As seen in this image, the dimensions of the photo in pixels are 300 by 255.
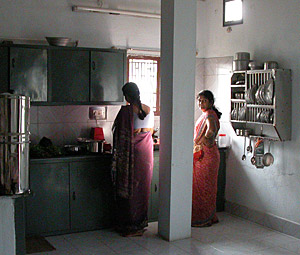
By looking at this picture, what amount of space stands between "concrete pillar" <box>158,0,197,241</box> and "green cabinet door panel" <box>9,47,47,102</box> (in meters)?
1.36

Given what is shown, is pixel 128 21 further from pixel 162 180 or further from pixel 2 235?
pixel 2 235

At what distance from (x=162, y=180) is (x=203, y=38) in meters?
2.46

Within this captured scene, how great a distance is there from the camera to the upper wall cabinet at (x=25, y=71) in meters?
5.09

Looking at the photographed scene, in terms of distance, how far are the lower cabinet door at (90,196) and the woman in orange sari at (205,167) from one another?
1.06 m

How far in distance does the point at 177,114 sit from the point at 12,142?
7.47 ft

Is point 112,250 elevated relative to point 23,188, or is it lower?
lower

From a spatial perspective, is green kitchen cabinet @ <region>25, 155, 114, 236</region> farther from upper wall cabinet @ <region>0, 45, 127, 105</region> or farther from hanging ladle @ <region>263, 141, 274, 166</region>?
hanging ladle @ <region>263, 141, 274, 166</region>

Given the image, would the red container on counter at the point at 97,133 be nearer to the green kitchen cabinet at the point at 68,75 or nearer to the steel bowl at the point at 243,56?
the green kitchen cabinet at the point at 68,75

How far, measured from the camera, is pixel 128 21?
605cm

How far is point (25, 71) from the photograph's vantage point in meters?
5.17

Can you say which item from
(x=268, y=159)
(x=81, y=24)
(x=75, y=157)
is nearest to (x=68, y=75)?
(x=81, y=24)

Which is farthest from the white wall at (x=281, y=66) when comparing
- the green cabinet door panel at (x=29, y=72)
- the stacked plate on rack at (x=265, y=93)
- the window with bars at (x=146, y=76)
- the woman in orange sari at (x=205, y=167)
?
the green cabinet door panel at (x=29, y=72)

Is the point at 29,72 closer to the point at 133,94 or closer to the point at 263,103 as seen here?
the point at 133,94

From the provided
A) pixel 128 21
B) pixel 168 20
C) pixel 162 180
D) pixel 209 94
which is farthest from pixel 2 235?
pixel 128 21
